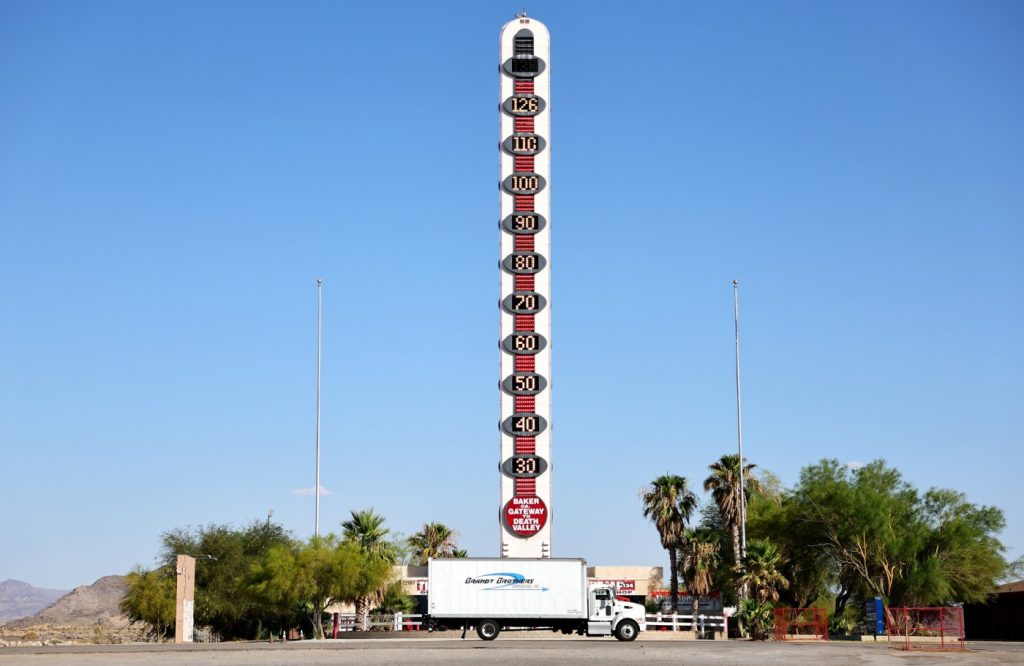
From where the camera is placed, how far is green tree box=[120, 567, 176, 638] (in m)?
81.2

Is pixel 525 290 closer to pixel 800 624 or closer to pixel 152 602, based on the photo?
pixel 800 624

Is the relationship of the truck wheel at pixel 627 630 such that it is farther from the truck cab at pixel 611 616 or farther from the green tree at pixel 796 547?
the green tree at pixel 796 547

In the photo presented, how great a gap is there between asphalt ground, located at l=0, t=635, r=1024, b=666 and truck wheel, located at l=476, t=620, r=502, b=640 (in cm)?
547

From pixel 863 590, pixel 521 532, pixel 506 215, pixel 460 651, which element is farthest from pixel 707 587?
pixel 460 651

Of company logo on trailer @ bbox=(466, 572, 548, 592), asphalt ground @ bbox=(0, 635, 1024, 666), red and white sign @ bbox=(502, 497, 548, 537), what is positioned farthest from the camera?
red and white sign @ bbox=(502, 497, 548, 537)

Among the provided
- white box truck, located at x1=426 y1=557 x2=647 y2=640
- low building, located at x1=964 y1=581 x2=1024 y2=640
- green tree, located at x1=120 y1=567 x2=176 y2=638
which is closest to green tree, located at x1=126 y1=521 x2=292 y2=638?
green tree, located at x1=120 y1=567 x2=176 y2=638

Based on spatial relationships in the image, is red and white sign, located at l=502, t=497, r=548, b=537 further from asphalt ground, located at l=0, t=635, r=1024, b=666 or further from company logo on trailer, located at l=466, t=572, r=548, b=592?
asphalt ground, located at l=0, t=635, r=1024, b=666

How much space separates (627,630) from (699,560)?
37.0 m

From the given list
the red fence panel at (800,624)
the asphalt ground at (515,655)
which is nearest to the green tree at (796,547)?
the red fence panel at (800,624)

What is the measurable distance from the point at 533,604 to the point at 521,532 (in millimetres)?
12520

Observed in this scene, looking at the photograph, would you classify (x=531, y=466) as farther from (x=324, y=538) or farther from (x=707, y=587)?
(x=707, y=587)

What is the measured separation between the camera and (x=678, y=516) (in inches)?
3723

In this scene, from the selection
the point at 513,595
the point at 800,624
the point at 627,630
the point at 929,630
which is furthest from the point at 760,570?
the point at 513,595

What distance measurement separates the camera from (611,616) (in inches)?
2244
